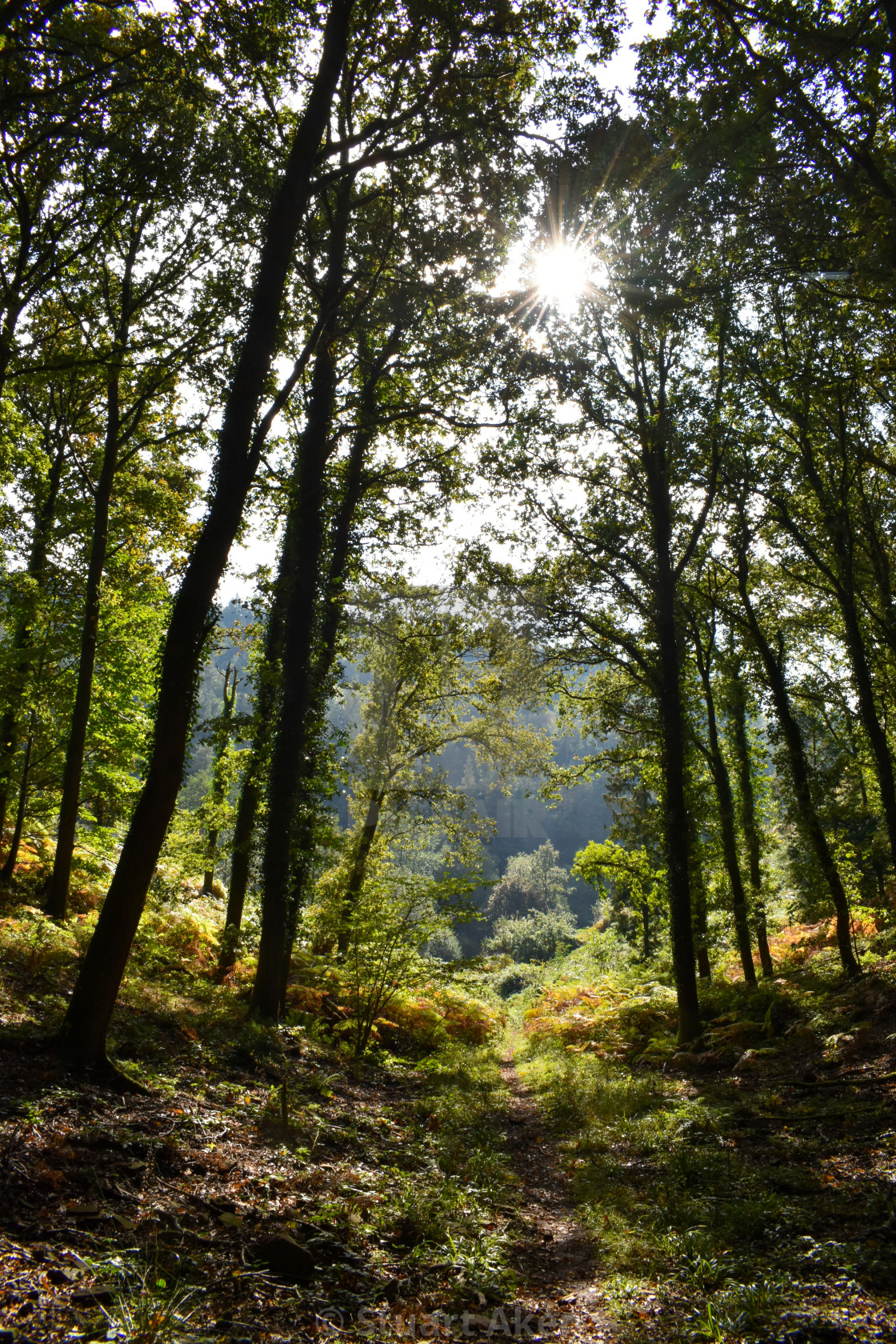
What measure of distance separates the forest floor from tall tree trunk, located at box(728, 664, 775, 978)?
7601 mm

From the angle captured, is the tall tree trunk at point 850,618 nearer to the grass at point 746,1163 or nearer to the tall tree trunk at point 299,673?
the grass at point 746,1163

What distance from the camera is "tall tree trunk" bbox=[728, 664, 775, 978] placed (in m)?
16.2

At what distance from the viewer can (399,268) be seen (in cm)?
1254

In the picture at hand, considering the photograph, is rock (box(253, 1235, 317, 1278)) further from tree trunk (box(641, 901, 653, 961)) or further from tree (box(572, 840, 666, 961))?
tree trunk (box(641, 901, 653, 961))

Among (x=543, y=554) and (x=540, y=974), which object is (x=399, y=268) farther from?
(x=540, y=974)

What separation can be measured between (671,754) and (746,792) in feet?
18.5

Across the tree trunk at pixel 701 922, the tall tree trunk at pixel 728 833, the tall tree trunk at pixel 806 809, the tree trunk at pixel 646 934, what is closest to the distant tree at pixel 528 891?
the tree trunk at pixel 646 934

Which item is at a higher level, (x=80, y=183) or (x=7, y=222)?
(x=80, y=183)

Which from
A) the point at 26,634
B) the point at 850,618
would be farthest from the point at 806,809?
the point at 26,634

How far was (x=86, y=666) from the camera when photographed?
12.7m

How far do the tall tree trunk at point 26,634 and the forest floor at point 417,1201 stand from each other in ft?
21.2

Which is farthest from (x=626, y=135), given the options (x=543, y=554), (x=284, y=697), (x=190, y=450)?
(x=190, y=450)

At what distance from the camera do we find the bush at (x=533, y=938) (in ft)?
172

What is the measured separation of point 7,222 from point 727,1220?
1496cm
